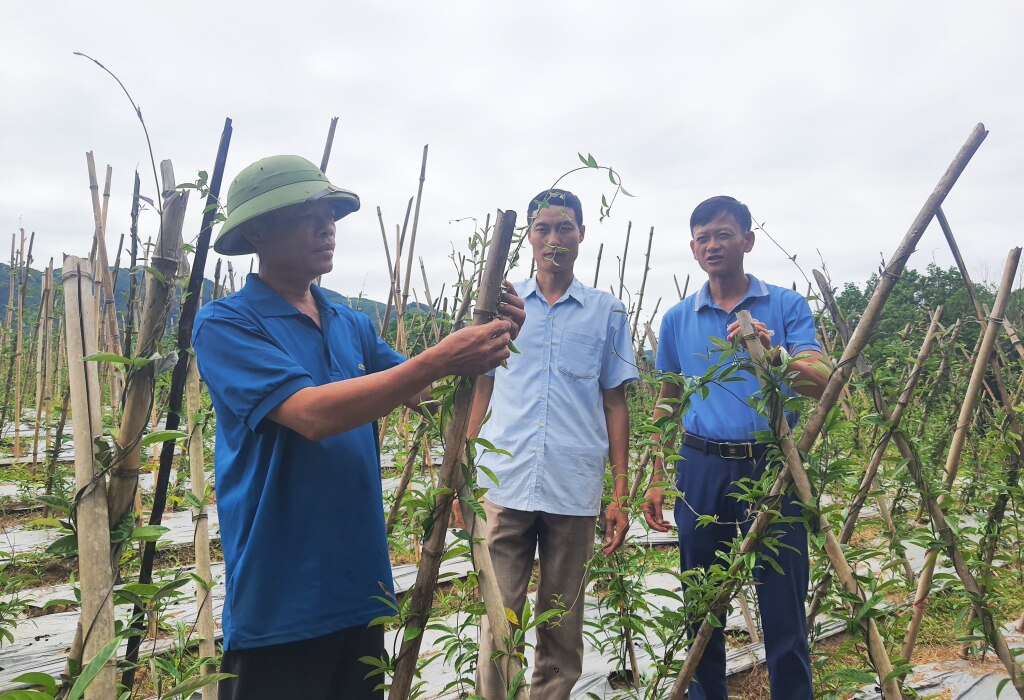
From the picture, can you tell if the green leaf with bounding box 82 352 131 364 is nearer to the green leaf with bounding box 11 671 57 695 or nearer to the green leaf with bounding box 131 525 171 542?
the green leaf with bounding box 131 525 171 542

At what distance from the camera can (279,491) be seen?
132cm

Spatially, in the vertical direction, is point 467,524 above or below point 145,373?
below

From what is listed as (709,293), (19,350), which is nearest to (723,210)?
(709,293)

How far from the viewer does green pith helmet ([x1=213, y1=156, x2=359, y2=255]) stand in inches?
53.1

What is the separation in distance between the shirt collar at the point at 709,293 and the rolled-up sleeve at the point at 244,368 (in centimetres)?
150

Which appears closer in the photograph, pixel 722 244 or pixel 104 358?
pixel 104 358

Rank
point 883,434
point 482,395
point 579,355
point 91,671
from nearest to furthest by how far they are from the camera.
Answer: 1. point 91,671
2. point 883,434
3. point 579,355
4. point 482,395

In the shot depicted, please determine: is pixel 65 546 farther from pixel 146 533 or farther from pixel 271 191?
pixel 271 191

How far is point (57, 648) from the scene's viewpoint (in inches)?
108

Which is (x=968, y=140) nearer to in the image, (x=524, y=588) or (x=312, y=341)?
(x=312, y=341)

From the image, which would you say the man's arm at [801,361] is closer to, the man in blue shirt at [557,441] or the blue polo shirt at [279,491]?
the man in blue shirt at [557,441]

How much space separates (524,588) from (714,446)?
0.78 metres

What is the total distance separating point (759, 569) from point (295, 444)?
4.79ft

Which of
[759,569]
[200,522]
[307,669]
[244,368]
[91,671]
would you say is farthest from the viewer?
[759,569]
